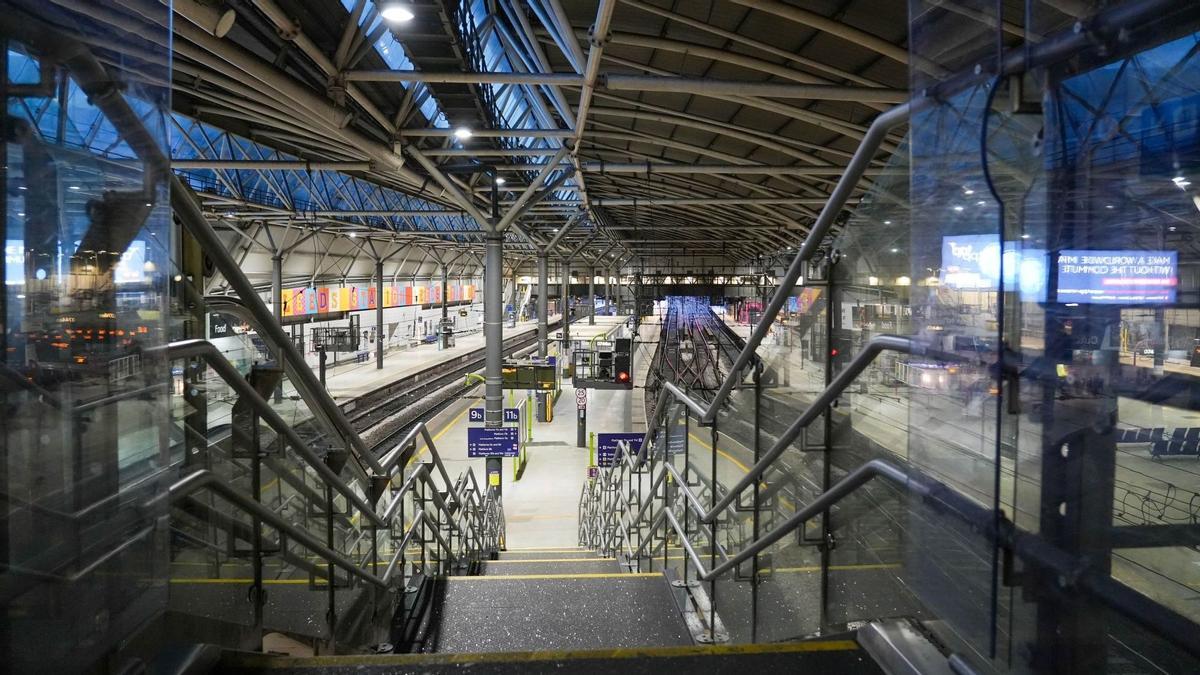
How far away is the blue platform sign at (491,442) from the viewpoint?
40.9 feet

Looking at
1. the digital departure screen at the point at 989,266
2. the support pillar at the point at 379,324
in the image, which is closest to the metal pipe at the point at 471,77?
the digital departure screen at the point at 989,266

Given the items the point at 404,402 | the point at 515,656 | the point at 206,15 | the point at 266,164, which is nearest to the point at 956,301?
the point at 515,656

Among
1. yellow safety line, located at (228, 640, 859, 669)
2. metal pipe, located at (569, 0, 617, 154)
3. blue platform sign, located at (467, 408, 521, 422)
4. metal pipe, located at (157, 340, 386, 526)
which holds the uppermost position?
metal pipe, located at (569, 0, 617, 154)

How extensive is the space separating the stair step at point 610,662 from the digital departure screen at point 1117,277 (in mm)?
1255

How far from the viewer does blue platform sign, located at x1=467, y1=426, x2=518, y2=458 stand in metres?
12.5

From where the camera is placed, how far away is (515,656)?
2.01 meters

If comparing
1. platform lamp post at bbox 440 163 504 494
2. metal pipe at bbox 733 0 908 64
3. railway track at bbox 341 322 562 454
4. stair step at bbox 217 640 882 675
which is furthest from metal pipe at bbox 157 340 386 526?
railway track at bbox 341 322 562 454

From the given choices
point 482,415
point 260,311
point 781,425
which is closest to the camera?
point 260,311

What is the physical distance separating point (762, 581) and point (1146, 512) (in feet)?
7.27

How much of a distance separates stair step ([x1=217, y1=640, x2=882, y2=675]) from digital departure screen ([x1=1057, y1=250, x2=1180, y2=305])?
1255mm

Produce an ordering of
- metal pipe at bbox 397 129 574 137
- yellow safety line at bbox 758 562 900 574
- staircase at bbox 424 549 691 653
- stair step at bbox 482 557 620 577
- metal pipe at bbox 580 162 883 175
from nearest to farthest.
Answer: yellow safety line at bbox 758 562 900 574
staircase at bbox 424 549 691 653
stair step at bbox 482 557 620 577
metal pipe at bbox 397 129 574 137
metal pipe at bbox 580 162 883 175

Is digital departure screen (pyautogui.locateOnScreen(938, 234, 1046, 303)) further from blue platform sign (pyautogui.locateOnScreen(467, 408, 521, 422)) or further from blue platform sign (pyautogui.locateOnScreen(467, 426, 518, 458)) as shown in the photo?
blue platform sign (pyautogui.locateOnScreen(467, 408, 521, 422))

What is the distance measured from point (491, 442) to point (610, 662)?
1083cm

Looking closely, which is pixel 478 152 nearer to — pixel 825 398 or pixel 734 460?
pixel 734 460
